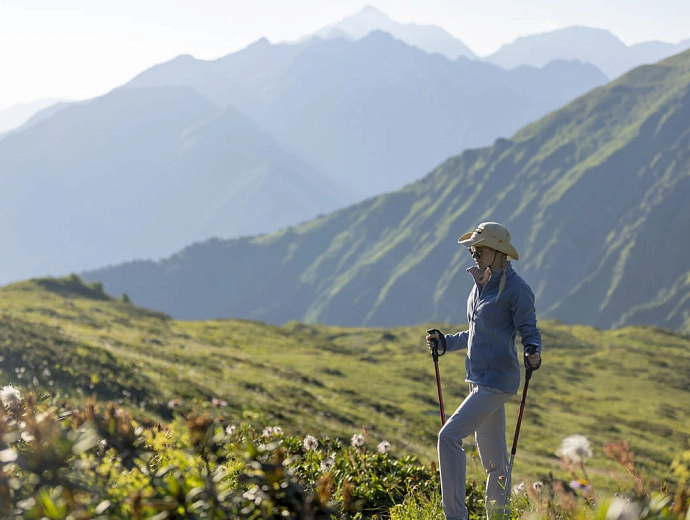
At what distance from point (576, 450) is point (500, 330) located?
3301mm

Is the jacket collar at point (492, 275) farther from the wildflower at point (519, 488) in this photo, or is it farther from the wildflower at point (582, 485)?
the wildflower at point (582, 485)

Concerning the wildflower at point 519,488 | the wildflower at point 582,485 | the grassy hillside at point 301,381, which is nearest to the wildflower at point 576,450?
the wildflower at point 582,485

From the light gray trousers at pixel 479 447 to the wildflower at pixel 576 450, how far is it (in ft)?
8.64

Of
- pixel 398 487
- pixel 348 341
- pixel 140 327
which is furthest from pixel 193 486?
pixel 348 341

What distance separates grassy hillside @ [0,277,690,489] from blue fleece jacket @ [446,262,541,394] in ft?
6.30

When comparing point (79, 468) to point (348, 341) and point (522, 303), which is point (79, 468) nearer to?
point (522, 303)

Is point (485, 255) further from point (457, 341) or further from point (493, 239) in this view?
point (457, 341)

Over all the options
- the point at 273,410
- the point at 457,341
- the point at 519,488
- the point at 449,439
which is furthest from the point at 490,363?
the point at 273,410

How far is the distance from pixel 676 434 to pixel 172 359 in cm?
4272

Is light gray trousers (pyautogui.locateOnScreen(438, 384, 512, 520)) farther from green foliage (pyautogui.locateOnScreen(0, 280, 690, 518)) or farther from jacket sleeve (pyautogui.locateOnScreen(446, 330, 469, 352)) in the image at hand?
jacket sleeve (pyautogui.locateOnScreen(446, 330, 469, 352))

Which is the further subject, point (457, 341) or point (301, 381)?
point (301, 381)

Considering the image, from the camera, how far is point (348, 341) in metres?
113

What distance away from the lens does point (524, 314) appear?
7.80 metres

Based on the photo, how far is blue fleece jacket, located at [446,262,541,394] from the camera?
309 inches
